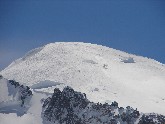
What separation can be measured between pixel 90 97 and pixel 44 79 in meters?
23.0

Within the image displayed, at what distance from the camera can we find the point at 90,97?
573 ft

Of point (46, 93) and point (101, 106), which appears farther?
point (46, 93)

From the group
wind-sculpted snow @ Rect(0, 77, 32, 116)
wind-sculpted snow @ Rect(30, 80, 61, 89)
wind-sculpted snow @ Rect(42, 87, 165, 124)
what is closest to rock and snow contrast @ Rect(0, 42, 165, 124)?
wind-sculpted snow @ Rect(30, 80, 61, 89)

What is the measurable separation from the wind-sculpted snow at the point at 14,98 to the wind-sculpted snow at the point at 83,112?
794cm

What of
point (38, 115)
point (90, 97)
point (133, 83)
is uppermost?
point (133, 83)

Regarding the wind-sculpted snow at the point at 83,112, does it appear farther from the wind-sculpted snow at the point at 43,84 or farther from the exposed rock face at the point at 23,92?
the exposed rock face at the point at 23,92

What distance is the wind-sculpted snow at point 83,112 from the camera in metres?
165

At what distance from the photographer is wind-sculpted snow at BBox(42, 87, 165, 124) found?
165250 millimetres

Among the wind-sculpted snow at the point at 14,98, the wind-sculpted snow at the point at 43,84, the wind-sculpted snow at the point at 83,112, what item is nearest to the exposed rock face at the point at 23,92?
the wind-sculpted snow at the point at 14,98

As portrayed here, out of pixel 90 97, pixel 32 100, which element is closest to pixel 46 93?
pixel 32 100

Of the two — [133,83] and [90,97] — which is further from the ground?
[133,83]

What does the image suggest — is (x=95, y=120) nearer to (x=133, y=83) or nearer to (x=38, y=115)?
(x=38, y=115)

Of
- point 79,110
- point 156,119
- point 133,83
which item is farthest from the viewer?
point 133,83

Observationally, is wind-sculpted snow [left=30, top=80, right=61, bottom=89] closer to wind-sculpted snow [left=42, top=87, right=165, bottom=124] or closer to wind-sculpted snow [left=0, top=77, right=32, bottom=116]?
wind-sculpted snow [left=0, top=77, right=32, bottom=116]
